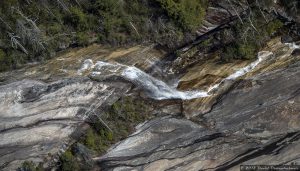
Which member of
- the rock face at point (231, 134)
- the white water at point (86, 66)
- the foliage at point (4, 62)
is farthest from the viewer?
the white water at point (86, 66)

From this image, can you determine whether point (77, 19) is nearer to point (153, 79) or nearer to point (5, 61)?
point (5, 61)

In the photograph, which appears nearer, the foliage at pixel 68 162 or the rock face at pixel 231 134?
the rock face at pixel 231 134

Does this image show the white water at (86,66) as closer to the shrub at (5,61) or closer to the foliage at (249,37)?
the shrub at (5,61)

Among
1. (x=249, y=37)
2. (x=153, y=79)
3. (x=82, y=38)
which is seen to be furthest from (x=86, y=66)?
A: (x=249, y=37)

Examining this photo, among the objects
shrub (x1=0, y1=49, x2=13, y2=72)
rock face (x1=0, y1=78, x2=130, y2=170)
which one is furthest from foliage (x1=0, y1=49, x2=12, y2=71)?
rock face (x1=0, y1=78, x2=130, y2=170)

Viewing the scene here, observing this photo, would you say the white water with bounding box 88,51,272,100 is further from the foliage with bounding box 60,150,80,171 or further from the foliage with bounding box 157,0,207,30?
the foliage with bounding box 60,150,80,171

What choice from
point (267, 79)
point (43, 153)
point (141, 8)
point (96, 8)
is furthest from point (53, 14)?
point (267, 79)

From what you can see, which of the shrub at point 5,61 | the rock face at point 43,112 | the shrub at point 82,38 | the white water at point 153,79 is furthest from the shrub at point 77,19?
the shrub at point 5,61
